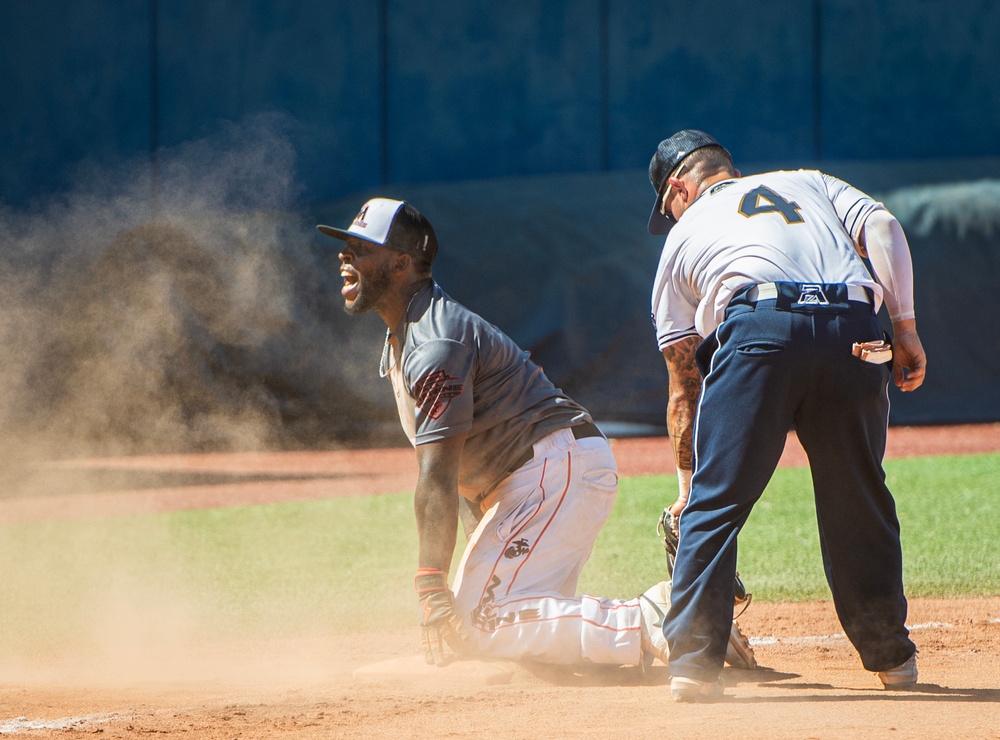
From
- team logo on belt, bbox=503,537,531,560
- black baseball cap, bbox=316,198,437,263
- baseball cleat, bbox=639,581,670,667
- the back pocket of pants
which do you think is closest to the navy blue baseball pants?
the back pocket of pants

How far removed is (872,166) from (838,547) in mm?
12457

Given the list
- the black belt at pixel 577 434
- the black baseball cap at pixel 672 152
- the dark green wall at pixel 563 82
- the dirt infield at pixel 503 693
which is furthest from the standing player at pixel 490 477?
the dark green wall at pixel 563 82

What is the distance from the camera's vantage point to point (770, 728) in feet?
11.4

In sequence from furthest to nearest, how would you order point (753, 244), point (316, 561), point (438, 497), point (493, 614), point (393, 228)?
point (316, 561), point (393, 228), point (493, 614), point (438, 497), point (753, 244)

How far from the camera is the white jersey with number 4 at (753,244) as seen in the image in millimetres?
3883

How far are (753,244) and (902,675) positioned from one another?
147 cm

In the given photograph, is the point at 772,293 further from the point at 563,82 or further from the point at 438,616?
→ the point at 563,82

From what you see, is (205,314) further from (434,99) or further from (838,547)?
(838,547)

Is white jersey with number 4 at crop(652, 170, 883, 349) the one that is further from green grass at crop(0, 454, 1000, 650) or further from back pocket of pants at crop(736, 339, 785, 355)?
green grass at crop(0, 454, 1000, 650)

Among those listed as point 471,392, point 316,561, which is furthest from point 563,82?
point 471,392

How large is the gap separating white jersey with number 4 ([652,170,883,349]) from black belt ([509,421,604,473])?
2.19 ft

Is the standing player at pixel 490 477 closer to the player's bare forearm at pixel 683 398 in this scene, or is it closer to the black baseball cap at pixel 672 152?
the player's bare forearm at pixel 683 398

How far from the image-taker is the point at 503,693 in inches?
164

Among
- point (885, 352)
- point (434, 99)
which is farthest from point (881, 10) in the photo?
point (885, 352)
